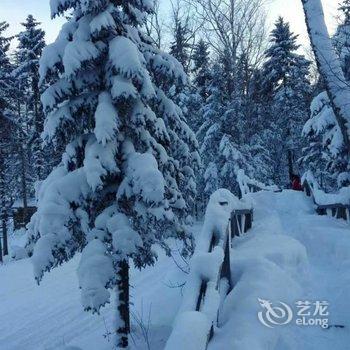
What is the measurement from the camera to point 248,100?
32.1 meters

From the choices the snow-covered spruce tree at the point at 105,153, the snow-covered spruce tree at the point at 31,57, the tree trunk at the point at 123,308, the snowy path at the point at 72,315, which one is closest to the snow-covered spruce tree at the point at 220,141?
the snow-covered spruce tree at the point at 31,57

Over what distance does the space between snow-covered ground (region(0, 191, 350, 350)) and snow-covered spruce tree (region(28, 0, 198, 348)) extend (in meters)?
1.60

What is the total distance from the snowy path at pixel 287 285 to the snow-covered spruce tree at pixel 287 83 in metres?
30.1

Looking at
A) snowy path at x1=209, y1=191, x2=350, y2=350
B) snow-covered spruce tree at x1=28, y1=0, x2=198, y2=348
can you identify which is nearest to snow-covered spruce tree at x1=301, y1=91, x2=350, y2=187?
snowy path at x1=209, y1=191, x2=350, y2=350

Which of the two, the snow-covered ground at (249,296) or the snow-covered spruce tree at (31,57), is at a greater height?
the snow-covered spruce tree at (31,57)

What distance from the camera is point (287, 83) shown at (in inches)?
1588

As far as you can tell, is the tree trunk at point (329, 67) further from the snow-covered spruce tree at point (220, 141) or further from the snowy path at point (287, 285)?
the snow-covered spruce tree at point (220, 141)

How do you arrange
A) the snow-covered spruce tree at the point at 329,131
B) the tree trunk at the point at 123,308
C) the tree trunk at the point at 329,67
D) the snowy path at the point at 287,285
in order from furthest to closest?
the snow-covered spruce tree at the point at 329,131 < the tree trunk at the point at 123,308 < the tree trunk at the point at 329,67 < the snowy path at the point at 287,285

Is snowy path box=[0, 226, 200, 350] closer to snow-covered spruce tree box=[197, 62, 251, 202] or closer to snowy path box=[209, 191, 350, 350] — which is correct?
snowy path box=[209, 191, 350, 350]

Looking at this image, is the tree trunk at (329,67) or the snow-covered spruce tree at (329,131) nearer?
the tree trunk at (329,67)

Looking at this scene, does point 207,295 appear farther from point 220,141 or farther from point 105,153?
point 220,141

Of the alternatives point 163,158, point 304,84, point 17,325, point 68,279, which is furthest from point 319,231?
point 304,84

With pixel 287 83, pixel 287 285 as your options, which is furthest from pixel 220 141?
pixel 287 285

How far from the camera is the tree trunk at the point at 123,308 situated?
8.56m
